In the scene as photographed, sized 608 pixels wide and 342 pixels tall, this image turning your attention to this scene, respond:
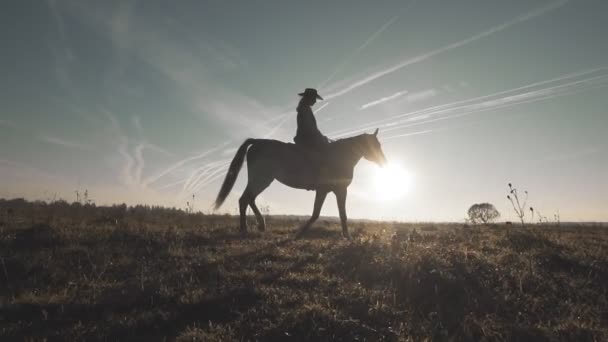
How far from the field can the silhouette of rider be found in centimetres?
391

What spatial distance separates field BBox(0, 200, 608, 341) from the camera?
3812 mm

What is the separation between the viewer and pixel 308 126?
1091 centimetres

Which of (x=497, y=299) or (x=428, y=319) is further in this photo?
(x=497, y=299)

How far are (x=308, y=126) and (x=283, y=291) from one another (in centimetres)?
683

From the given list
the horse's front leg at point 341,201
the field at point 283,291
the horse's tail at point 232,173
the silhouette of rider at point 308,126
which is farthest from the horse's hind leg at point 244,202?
the horse's front leg at point 341,201

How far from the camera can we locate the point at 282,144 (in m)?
10.7

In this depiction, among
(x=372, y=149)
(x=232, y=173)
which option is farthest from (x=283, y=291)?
(x=372, y=149)

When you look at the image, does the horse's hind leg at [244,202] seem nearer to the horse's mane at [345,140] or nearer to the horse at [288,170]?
the horse at [288,170]

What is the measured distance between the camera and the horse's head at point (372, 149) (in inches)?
448

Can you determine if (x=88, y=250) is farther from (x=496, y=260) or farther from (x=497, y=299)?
(x=496, y=260)

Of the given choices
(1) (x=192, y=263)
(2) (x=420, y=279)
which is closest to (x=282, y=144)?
(1) (x=192, y=263)

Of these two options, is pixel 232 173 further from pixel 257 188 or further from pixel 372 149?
pixel 372 149

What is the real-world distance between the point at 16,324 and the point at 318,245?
18.2 feet

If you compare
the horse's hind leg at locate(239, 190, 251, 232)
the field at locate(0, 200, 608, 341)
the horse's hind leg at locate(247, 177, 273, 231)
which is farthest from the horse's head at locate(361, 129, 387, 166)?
the field at locate(0, 200, 608, 341)
